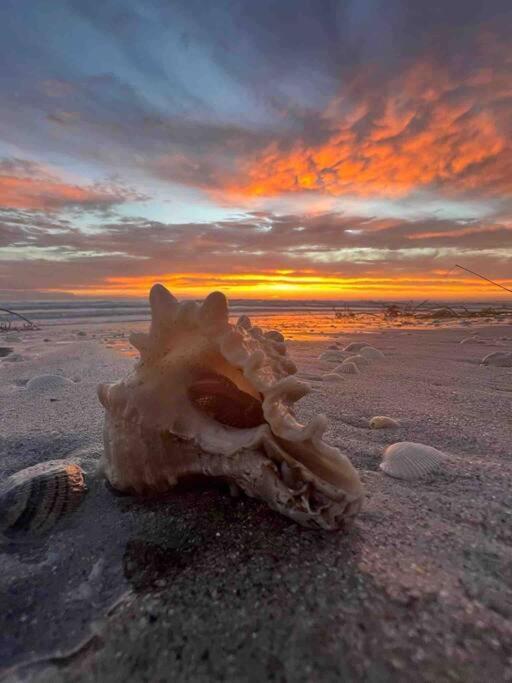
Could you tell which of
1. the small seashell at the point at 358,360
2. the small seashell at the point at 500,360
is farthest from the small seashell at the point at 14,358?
the small seashell at the point at 500,360

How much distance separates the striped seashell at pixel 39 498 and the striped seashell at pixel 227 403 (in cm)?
76

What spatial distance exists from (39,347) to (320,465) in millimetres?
9141

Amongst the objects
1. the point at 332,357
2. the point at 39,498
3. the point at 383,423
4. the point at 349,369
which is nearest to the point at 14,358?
the point at 332,357

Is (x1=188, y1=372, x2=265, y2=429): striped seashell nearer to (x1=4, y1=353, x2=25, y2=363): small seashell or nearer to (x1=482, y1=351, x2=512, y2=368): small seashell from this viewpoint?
(x1=482, y1=351, x2=512, y2=368): small seashell

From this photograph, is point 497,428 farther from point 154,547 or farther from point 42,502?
point 42,502

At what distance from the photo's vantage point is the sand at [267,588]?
1.14 m

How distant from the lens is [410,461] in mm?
2428

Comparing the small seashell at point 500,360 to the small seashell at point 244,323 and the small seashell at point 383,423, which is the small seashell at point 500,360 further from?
the small seashell at point 244,323

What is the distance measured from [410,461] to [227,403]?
114cm

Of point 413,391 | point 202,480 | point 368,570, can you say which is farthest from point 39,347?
point 368,570

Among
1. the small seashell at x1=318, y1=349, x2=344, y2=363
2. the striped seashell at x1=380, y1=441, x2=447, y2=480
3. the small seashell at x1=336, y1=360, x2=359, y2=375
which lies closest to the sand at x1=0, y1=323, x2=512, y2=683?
the striped seashell at x1=380, y1=441, x2=447, y2=480

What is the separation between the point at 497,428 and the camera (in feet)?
10.4

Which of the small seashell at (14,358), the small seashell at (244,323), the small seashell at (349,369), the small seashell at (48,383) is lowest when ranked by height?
the small seashell at (14,358)

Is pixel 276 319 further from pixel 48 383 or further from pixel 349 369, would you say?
pixel 48 383
